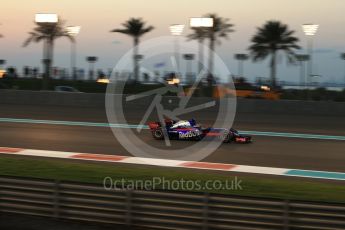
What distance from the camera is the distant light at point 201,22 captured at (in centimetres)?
3472

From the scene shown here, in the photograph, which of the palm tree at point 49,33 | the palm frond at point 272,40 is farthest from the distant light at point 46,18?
the palm frond at point 272,40

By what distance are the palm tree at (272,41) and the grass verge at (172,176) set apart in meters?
42.5

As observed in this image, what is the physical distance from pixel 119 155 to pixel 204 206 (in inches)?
273

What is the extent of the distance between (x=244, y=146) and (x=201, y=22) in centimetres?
2128

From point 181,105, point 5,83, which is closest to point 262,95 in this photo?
point 181,105

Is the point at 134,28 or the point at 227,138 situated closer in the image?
the point at 227,138

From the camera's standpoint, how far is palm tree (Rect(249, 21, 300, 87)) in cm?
5212

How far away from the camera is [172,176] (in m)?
10.0

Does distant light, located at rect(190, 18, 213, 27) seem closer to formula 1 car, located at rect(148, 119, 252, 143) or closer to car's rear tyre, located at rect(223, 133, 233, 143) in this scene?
formula 1 car, located at rect(148, 119, 252, 143)

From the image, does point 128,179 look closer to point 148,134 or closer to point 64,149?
point 64,149

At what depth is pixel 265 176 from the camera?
35.5ft
